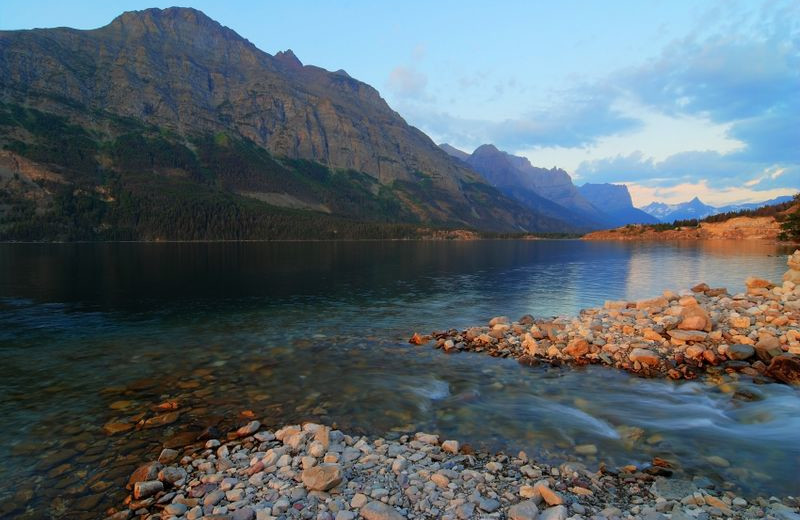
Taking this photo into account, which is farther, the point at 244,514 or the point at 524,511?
the point at 244,514

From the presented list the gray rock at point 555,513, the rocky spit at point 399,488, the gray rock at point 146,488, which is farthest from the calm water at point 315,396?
the gray rock at point 555,513

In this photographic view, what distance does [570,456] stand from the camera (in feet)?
51.2

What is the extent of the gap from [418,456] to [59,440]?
537 inches

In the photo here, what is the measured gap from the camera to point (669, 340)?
1138 inches

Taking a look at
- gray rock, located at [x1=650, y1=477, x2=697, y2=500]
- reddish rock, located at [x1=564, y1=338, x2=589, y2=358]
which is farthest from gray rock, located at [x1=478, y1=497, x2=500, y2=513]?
reddish rock, located at [x1=564, y1=338, x2=589, y2=358]

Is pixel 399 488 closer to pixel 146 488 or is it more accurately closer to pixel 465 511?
pixel 465 511

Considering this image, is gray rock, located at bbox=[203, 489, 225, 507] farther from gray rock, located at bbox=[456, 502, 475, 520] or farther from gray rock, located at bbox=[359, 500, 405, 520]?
gray rock, located at bbox=[456, 502, 475, 520]

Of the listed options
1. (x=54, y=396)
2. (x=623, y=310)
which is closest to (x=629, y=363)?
(x=623, y=310)

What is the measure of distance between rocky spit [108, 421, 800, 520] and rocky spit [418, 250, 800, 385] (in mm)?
13456

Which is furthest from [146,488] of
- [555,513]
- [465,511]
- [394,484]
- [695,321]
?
[695,321]

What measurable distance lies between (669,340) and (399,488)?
23.8m

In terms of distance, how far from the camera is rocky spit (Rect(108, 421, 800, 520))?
1162 centimetres

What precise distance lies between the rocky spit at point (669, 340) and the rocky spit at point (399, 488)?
13.5 m

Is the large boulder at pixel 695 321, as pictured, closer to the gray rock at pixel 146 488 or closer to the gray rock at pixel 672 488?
the gray rock at pixel 672 488
